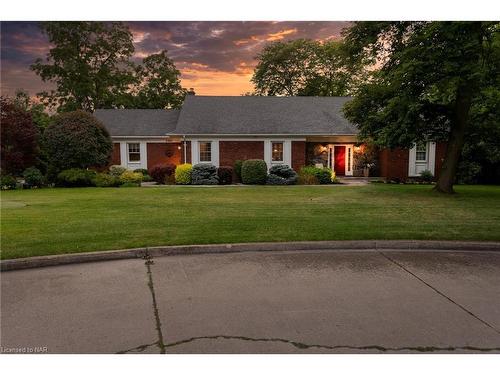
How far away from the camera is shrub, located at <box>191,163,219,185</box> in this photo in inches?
815

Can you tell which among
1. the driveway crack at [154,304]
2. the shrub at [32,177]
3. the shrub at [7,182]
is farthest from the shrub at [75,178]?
the driveway crack at [154,304]

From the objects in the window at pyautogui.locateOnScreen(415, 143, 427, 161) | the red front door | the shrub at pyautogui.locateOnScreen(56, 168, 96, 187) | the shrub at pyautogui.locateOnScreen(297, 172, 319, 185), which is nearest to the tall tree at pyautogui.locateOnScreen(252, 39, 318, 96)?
the red front door

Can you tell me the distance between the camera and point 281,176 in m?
20.9

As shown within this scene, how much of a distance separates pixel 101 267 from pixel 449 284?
5057 millimetres

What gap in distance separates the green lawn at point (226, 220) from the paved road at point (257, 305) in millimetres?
1136

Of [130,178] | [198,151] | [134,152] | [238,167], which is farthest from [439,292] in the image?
[134,152]

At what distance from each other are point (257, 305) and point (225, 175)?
56.7ft

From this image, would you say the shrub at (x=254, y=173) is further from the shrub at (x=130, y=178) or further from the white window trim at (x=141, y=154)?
the white window trim at (x=141, y=154)

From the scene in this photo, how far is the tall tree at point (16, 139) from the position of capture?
18656 mm

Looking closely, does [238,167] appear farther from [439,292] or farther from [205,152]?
[439,292]

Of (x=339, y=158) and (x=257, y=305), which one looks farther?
(x=339, y=158)

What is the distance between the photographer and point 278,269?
5.70 m

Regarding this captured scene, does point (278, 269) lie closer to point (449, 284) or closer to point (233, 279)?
point (233, 279)

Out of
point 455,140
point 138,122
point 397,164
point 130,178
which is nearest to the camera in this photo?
point 455,140
